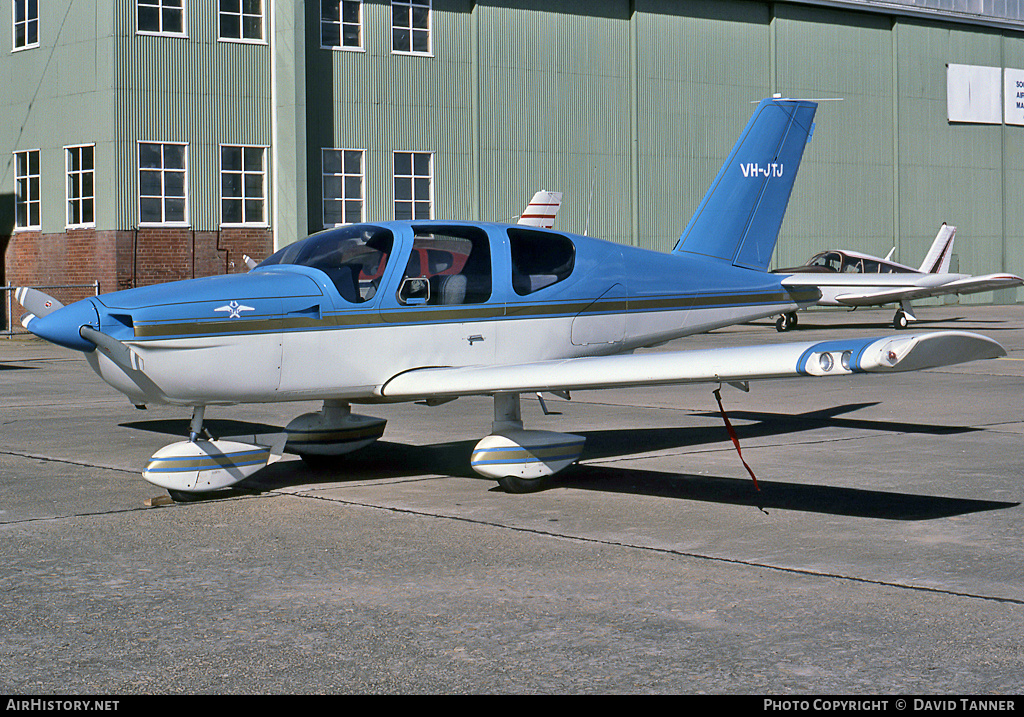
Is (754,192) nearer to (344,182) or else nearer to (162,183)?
(162,183)

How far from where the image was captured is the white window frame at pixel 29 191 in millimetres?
29625

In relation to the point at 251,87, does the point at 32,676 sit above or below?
below

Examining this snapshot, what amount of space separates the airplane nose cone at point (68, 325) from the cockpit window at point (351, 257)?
1.48m

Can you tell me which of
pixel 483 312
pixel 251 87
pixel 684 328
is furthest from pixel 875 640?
pixel 251 87

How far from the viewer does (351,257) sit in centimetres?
815

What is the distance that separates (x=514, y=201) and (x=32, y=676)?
94.5 ft

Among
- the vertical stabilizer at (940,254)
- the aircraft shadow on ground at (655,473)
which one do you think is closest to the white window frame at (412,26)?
the vertical stabilizer at (940,254)

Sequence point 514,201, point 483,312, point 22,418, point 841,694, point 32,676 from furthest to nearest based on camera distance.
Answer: point 514,201, point 22,418, point 483,312, point 32,676, point 841,694

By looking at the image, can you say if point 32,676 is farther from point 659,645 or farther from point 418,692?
point 659,645

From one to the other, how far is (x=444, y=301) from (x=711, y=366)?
85.3 inches

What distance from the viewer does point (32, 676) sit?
4152 mm

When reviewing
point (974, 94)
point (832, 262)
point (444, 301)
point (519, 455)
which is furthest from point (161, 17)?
point (974, 94)

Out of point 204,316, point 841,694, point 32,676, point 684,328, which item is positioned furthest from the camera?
point 684,328

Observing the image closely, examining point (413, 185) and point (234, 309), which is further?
point (413, 185)
